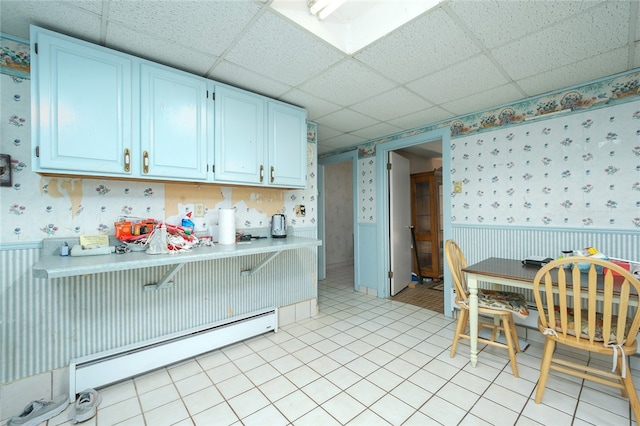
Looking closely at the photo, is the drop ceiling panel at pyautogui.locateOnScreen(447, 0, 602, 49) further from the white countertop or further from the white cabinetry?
the white countertop

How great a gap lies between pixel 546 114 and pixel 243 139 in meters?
2.87

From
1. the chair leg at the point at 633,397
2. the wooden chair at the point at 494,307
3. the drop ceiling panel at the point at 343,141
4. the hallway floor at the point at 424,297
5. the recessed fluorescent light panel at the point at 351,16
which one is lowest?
the hallway floor at the point at 424,297

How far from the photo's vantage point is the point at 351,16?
182 centimetres

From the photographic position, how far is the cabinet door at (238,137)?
2.23 meters

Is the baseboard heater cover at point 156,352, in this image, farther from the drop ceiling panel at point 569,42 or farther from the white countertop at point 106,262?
the drop ceiling panel at point 569,42

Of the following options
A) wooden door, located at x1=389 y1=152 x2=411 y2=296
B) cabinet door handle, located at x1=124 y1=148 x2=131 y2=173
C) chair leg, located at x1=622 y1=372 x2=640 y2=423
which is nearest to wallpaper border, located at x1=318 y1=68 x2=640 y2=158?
wooden door, located at x1=389 y1=152 x2=411 y2=296

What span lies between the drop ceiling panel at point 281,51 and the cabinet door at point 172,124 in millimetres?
438

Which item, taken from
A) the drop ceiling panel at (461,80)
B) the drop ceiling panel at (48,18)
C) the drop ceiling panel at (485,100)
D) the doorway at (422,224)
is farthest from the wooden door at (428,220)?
the drop ceiling panel at (48,18)

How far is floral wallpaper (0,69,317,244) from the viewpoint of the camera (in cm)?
167

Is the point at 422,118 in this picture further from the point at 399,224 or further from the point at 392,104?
the point at 399,224

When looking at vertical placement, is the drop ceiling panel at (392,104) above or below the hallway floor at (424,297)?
above

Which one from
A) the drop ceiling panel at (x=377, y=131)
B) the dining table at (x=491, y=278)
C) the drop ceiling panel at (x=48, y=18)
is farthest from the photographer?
the drop ceiling panel at (x=377, y=131)

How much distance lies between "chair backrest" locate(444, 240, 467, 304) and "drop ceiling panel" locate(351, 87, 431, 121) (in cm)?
143

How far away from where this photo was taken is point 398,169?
4141 millimetres
